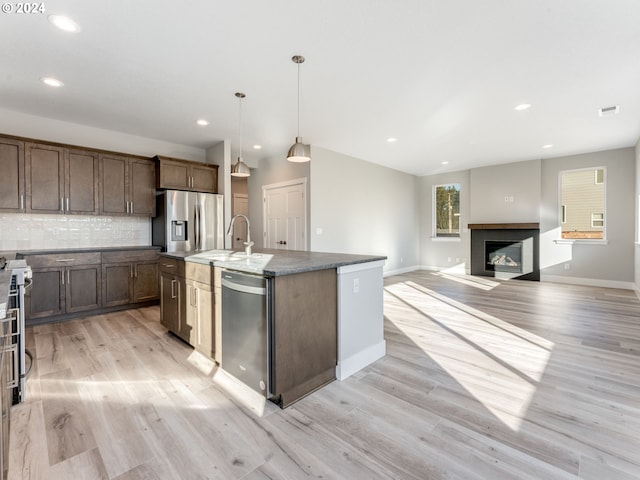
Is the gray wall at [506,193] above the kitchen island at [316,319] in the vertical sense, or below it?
above

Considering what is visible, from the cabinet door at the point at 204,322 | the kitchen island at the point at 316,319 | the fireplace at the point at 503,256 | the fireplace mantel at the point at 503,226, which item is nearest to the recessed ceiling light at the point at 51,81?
the kitchen island at the point at 316,319

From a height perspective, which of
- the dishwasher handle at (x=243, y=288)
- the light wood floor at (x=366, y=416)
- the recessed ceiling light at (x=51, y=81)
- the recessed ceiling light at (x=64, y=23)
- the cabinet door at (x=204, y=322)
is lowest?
the light wood floor at (x=366, y=416)

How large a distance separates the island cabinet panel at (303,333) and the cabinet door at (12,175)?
3.93 meters

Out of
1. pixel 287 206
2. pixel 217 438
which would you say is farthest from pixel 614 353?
pixel 287 206

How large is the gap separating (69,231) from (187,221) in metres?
1.58

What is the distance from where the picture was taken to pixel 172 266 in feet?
10.6

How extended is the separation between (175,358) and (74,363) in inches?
33.4

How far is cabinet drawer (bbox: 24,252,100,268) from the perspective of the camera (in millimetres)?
3709

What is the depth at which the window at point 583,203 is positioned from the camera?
6.14m

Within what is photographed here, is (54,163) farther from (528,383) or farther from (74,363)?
(528,383)

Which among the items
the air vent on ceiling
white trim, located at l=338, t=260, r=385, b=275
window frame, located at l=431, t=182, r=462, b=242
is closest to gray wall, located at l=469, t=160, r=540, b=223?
window frame, located at l=431, t=182, r=462, b=242

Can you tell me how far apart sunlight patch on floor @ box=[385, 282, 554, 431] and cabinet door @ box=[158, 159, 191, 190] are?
383 centimetres

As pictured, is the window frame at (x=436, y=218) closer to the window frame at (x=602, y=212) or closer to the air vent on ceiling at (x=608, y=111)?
the window frame at (x=602, y=212)

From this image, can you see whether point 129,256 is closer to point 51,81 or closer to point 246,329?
point 51,81
